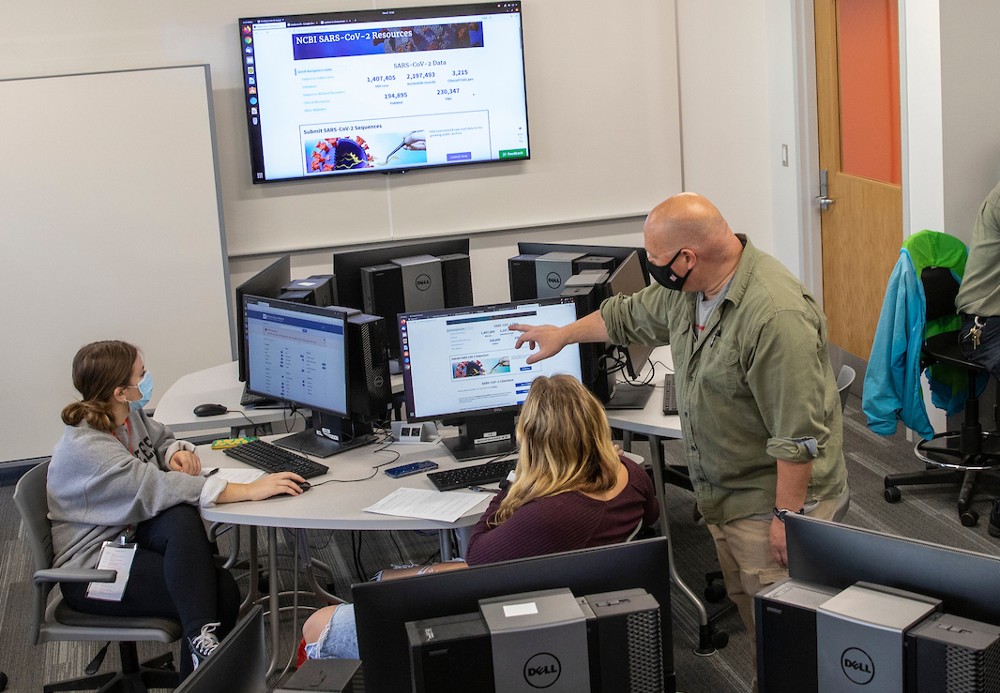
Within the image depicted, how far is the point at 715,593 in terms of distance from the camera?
3785 mm

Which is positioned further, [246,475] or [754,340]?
[246,475]

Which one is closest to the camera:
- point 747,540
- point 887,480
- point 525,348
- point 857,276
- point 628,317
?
point 747,540

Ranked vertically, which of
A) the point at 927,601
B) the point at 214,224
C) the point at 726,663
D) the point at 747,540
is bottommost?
the point at 726,663

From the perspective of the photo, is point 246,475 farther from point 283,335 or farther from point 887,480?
point 887,480

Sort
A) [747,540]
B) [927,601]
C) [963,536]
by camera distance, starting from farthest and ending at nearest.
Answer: [963,536], [747,540], [927,601]

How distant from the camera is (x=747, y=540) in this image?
276 centimetres

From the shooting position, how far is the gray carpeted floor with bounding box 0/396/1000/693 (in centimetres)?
349

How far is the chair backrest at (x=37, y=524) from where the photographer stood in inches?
117

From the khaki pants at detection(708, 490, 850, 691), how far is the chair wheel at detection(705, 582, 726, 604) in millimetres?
903

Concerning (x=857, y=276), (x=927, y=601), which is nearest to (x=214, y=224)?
(x=857, y=276)

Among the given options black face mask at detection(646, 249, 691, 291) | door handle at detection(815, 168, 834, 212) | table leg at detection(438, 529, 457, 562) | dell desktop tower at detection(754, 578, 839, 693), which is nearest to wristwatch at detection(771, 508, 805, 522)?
black face mask at detection(646, 249, 691, 291)

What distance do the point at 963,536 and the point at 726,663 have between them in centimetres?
127

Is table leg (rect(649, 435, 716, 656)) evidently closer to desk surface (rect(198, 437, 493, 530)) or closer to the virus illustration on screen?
desk surface (rect(198, 437, 493, 530))

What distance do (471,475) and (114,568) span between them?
3.32ft
